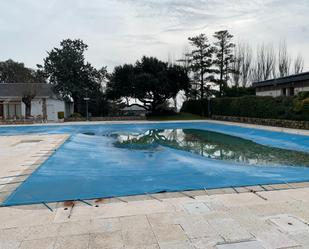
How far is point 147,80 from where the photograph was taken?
23984 millimetres

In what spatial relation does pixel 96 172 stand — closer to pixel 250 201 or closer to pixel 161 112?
pixel 250 201

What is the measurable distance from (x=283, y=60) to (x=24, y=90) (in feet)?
94.1

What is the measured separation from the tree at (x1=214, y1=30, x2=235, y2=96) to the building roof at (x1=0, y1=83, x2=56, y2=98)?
16166 millimetres

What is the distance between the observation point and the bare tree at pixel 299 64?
1292 inches

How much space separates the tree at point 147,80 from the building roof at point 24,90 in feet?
19.0

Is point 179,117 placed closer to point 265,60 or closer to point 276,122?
point 276,122

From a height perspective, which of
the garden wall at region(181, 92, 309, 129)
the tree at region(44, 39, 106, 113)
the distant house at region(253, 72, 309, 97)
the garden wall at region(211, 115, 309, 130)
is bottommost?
the garden wall at region(211, 115, 309, 130)

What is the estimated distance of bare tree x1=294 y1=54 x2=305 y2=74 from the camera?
32.8 metres

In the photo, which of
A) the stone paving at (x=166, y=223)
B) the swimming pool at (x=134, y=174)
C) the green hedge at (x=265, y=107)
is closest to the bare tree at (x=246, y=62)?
the green hedge at (x=265, y=107)

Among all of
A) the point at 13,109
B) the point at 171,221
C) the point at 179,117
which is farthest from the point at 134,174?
the point at 13,109

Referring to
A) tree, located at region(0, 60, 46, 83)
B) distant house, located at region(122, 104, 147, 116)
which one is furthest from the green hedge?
tree, located at region(0, 60, 46, 83)

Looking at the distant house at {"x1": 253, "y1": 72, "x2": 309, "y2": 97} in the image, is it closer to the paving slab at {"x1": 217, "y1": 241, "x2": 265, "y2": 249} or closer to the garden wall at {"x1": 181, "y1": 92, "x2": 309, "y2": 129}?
the garden wall at {"x1": 181, "y1": 92, "x2": 309, "y2": 129}

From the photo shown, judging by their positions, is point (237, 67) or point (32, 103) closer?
point (32, 103)

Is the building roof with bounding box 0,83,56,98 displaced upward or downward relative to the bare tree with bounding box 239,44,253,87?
downward
